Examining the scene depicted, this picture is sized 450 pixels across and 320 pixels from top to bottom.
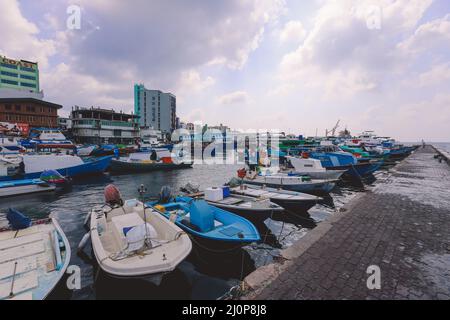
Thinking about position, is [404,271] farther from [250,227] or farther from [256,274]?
[250,227]

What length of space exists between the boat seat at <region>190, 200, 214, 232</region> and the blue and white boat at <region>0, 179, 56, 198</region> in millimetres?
19523

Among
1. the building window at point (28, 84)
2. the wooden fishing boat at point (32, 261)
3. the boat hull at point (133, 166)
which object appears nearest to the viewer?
the wooden fishing boat at point (32, 261)

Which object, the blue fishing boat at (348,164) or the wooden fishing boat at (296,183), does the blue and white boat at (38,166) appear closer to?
the wooden fishing boat at (296,183)

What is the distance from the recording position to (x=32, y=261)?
645 cm

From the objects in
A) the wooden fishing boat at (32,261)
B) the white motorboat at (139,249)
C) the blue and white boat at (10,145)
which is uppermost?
the blue and white boat at (10,145)

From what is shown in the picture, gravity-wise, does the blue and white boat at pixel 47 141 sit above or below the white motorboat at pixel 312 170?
above

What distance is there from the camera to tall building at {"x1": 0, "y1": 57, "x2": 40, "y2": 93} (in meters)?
69.8

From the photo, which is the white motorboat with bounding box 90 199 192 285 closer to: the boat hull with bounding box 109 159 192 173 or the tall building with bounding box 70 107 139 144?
the boat hull with bounding box 109 159 192 173

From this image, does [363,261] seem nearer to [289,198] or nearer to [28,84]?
[289,198]

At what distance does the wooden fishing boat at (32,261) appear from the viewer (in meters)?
5.21

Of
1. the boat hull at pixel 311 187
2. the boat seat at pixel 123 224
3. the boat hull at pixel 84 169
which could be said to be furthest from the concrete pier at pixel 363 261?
the boat hull at pixel 84 169

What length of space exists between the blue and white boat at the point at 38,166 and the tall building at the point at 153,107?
8680 centimetres

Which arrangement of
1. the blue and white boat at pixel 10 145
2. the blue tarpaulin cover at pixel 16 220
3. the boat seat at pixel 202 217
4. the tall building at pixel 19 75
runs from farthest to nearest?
→ 1. the tall building at pixel 19 75
2. the blue and white boat at pixel 10 145
3. the boat seat at pixel 202 217
4. the blue tarpaulin cover at pixel 16 220

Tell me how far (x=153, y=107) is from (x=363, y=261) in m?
119
